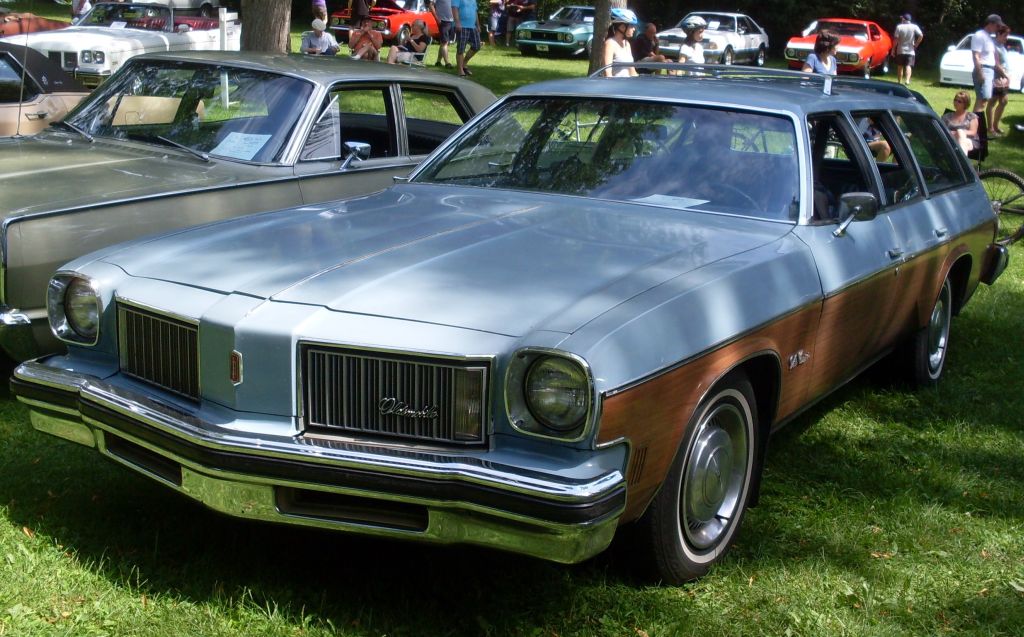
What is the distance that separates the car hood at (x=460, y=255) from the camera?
3174mm

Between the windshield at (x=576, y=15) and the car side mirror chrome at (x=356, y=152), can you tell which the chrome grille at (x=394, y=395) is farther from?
the windshield at (x=576, y=15)

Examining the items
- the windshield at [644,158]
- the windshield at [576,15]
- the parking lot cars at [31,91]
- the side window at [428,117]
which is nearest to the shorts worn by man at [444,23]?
the windshield at [576,15]

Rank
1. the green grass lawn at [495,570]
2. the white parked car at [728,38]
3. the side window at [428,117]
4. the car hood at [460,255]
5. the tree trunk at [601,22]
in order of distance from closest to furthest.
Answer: the car hood at [460,255]
the green grass lawn at [495,570]
the side window at [428,117]
the tree trunk at [601,22]
the white parked car at [728,38]

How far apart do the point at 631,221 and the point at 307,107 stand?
2493 millimetres

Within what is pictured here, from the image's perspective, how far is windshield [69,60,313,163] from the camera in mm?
5902

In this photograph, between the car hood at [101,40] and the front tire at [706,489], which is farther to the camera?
the car hood at [101,40]

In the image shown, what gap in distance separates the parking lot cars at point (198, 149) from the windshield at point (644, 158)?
1139 millimetres

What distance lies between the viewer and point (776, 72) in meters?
5.63

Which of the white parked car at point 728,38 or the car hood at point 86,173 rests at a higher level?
the white parked car at point 728,38

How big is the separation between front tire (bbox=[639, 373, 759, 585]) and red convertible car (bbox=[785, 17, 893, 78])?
26.6 m

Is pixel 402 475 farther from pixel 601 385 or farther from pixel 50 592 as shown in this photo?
pixel 50 592

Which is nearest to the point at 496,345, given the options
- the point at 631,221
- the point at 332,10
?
the point at 631,221

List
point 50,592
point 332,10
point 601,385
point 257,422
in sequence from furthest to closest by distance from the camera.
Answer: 1. point 332,10
2. point 50,592
3. point 257,422
4. point 601,385

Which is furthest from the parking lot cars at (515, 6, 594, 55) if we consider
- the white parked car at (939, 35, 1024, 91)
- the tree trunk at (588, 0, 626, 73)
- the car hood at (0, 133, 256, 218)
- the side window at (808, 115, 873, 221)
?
the side window at (808, 115, 873, 221)
